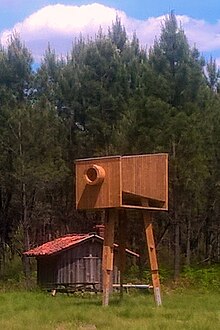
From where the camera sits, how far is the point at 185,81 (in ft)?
97.2

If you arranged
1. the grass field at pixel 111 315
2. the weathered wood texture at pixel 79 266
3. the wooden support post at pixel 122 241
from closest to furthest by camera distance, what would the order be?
1. the grass field at pixel 111 315
2. the wooden support post at pixel 122 241
3. the weathered wood texture at pixel 79 266

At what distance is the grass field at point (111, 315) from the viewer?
12.2 meters

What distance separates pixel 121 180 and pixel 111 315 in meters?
3.31

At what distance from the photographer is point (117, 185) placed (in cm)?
1586

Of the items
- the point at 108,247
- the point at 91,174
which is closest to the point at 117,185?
the point at 91,174

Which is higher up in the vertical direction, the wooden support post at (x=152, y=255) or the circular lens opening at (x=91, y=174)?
the circular lens opening at (x=91, y=174)

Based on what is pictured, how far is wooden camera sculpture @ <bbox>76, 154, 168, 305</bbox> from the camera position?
15914mm

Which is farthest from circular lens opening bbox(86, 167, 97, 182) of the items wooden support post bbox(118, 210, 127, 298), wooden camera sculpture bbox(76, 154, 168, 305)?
wooden support post bbox(118, 210, 127, 298)

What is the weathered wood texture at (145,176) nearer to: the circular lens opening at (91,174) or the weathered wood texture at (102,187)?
the weathered wood texture at (102,187)

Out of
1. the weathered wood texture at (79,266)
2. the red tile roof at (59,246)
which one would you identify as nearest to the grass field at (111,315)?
the red tile roof at (59,246)

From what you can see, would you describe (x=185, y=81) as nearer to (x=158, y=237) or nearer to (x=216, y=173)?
(x=216, y=173)

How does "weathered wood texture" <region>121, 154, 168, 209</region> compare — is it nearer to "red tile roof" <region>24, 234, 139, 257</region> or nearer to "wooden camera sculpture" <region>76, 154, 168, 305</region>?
"wooden camera sculpture" <region>76, 154, 168, 305</region>

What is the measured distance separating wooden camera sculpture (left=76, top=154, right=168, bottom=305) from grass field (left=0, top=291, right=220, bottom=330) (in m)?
0.97

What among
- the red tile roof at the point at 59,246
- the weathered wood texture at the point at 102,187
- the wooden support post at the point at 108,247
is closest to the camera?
the weathered wood texture at the point at 102,187
